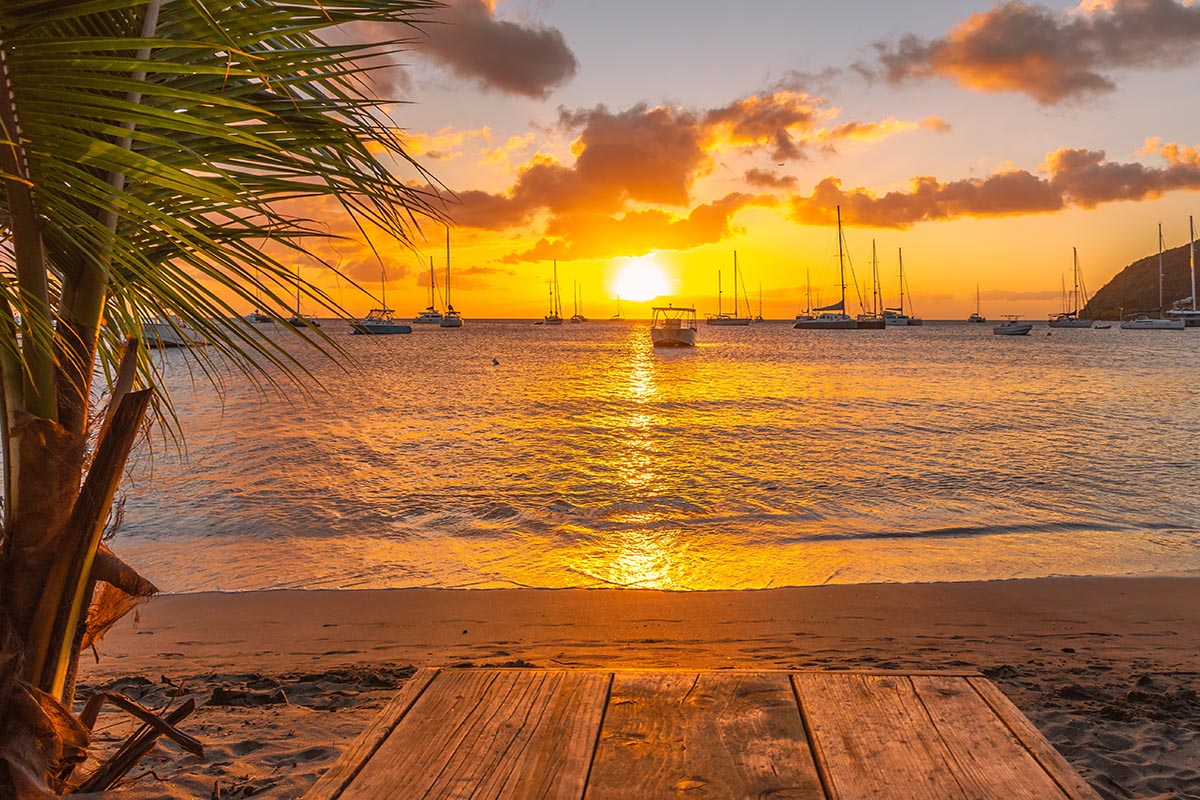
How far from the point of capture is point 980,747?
6.01ft

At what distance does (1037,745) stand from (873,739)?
34 cm

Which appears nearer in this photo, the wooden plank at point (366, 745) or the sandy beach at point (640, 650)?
the wooden plank at point (366, 745)

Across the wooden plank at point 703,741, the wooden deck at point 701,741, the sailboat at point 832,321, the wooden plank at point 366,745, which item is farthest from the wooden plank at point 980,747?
the sailboat at point 832,321

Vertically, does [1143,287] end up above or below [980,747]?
above

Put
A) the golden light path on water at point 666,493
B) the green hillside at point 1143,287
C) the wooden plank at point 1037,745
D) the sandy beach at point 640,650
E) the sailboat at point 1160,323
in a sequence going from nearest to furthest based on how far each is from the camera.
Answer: the wooden plank at point 1037,745 → the sandy beach at point 640,650 → the golden light path on water at point 666,493 → the sailboat at point 1160,323 → the green hillside at point 1143,287

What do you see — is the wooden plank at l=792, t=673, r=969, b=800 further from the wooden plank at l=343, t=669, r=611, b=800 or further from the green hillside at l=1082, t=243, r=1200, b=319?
→ the green hillside at l=1082, t=243, r=1200, b=319

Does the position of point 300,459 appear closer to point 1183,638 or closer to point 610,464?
point 610,464

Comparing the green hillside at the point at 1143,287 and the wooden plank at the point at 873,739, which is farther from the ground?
the green hillside at the point at 1143,287

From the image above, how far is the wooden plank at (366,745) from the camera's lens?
1662 mm

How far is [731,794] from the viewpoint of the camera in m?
1.65

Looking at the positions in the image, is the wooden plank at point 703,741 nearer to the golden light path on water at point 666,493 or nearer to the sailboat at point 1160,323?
the golden light path on water at point 666,493

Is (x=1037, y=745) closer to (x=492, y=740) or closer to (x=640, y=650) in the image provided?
(x=492, y=740)

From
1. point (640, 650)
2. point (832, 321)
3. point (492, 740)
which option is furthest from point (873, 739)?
point (832, 321)

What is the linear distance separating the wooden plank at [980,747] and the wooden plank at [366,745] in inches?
48.2
